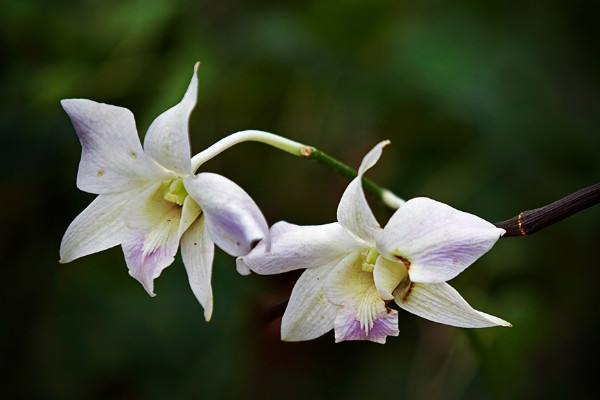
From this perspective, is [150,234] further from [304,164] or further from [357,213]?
[304,164]

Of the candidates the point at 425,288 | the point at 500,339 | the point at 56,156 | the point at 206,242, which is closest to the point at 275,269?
the point at 206,242

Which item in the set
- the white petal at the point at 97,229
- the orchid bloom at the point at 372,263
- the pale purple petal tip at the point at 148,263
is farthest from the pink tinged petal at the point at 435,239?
the white petal at the point at 97,229

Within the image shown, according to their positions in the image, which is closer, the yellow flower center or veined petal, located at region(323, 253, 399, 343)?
veined petal, located at region(323, 253, 399, 343)

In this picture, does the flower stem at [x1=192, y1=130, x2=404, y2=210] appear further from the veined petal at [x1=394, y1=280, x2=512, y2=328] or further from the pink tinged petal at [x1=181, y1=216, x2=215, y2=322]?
the veined petal at [x1=394, y1=280, x2=512, y2=328]

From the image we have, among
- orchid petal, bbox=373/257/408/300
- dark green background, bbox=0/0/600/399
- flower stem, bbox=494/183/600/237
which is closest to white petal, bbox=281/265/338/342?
orchid petal, bbox=373/257/408/300

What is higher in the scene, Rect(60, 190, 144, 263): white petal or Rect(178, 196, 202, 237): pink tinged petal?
Rect(178, 196, 202, 237): pink tinged petal

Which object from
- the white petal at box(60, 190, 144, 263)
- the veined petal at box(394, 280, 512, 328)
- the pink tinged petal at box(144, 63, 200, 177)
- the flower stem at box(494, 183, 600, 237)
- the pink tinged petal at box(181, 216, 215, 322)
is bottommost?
the white petal at box(60, 190, 144, 263)

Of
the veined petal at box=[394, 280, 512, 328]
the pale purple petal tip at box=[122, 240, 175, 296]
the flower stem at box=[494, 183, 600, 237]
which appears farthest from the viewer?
the pale purple petal tip at box=[122, 240, 175, 296]

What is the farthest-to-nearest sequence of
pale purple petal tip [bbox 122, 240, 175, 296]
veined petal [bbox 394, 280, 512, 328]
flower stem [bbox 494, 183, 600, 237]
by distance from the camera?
pale purple petal tip [bbox 122, 240, 175, 296] → veined petal [bbox 394, 280, 512, 328] → flower stem [bbox 494, 183, 600, 237]
